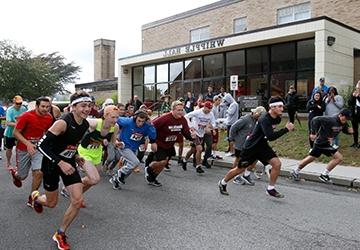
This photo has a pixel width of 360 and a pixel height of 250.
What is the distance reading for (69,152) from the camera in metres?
4.57

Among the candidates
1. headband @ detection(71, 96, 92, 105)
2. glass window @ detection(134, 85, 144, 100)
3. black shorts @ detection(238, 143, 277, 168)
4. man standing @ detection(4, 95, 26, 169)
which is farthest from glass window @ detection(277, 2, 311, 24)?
headband @ detection(71, 96, 92, 105)

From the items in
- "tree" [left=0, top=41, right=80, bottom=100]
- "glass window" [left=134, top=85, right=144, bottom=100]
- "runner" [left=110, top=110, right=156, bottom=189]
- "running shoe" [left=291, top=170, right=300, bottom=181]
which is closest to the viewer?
"runner" [left=110, top=110, right=156, bottom=189]

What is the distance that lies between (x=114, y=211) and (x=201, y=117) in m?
4.35

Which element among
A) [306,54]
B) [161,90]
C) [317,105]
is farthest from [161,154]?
[161,90]

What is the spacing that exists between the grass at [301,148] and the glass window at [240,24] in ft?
41.3

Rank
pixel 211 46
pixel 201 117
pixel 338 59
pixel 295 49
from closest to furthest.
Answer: pixel 201 117 < pixel 338 59 < pixel 295 49 < pixel 211 46

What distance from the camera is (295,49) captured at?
18.4 m

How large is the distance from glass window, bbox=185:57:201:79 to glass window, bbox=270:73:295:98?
5.22 m

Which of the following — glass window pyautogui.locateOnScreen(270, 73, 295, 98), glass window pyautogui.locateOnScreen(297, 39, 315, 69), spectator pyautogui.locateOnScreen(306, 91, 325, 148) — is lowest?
spectator pyautogui.locateOnScreen(306, 91, 325, 148)

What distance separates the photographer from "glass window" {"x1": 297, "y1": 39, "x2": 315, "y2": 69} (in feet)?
58.2

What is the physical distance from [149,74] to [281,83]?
10557 millimetres

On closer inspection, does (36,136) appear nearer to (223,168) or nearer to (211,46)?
(223,168)

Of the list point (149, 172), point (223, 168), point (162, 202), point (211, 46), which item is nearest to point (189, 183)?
point (149, 172)

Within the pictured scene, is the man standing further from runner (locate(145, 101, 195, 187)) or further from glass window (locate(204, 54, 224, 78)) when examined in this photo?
glass window (locate(204, 54, 224, 78))
